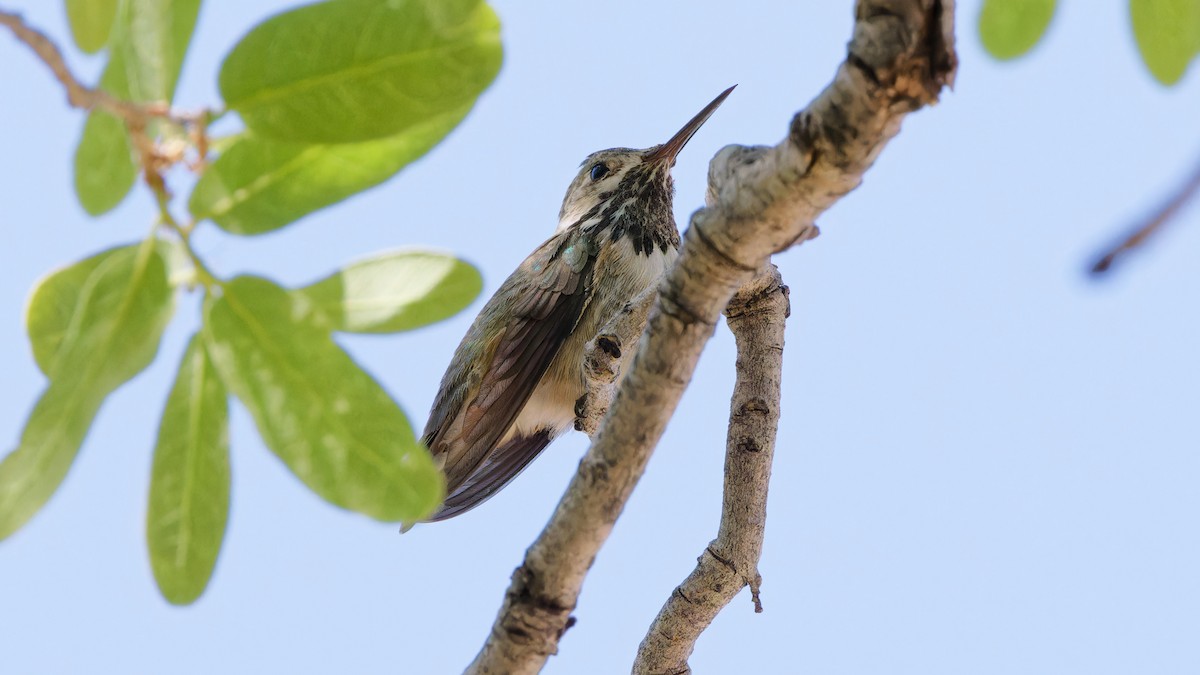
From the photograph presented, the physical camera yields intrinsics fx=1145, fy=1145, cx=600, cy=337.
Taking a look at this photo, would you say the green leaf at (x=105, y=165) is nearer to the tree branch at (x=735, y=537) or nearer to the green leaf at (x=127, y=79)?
the green leaf at (x=127, y=79)

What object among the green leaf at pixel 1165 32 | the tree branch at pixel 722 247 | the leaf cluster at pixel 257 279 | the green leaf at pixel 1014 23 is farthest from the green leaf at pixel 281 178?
the green leaf at pixel 1165 32

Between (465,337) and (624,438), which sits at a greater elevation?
(465,337)

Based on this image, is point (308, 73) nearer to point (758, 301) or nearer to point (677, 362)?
point (677, 362)

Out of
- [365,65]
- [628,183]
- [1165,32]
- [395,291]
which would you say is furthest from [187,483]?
[628,183]

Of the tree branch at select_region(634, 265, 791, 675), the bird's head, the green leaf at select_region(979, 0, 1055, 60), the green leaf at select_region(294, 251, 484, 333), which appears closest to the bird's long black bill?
the bird's head

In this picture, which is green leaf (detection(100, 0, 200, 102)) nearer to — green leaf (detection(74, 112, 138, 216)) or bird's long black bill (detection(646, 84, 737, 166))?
green leaf (detection(74, 112, 138, 216))

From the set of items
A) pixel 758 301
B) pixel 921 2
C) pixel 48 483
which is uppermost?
pixel 758 301

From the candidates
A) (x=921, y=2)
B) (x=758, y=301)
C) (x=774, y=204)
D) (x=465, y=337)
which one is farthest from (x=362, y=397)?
(x=465, y=337)
